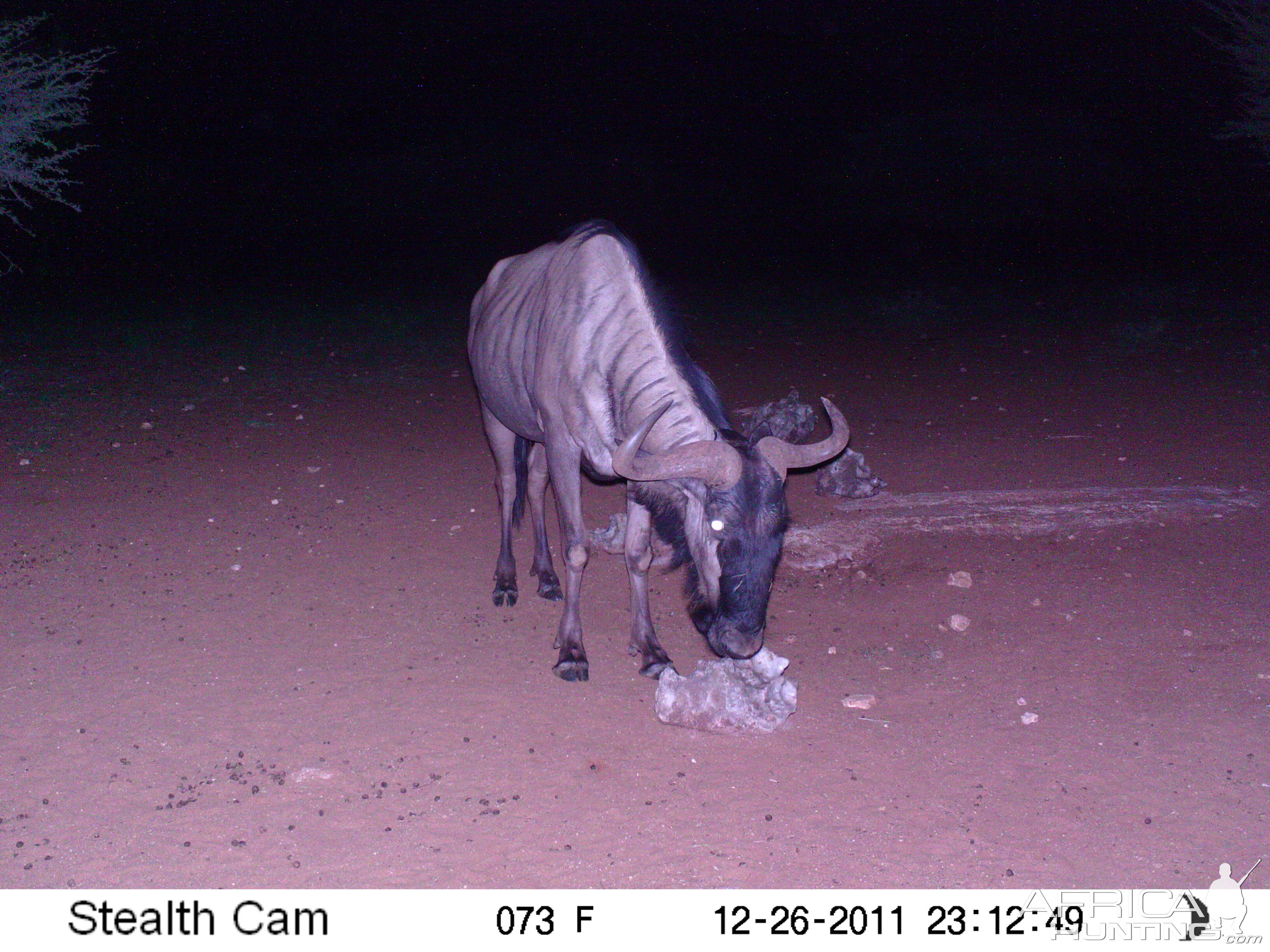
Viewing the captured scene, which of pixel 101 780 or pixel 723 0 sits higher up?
pixel 723 0

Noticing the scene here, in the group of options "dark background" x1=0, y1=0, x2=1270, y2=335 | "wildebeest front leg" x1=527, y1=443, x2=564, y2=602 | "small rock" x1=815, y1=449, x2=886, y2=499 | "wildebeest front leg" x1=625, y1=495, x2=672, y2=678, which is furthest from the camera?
"dark background" x1=0, y1=0, x2=1270, y2=335

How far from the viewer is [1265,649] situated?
16.9 ft

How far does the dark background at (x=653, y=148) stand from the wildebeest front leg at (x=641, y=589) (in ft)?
41.6

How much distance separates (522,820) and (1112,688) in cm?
291

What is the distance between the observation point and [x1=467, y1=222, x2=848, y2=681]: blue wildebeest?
13.8ft

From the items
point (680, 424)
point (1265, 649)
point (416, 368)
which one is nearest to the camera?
point (680, 424)

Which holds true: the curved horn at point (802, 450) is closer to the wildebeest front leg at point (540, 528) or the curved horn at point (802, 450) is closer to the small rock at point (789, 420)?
the wildebeest front leg at point (540, 528)

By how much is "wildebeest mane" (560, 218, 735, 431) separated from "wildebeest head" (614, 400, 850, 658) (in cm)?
35

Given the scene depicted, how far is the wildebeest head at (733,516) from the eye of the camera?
13.7 ft

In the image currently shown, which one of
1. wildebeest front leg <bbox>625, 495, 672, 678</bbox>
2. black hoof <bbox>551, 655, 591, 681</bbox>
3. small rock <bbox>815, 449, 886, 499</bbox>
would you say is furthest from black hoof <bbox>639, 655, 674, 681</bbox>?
small rock <bbox>815, 449, 886, 499</bbox>

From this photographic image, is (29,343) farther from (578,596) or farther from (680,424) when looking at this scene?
(680,424)

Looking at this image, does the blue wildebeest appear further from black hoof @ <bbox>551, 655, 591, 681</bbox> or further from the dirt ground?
the dirt ground

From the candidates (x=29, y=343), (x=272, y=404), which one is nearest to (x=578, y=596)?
(x=272, y=404)

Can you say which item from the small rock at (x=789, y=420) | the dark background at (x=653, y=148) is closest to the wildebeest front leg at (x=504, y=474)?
the small rock at (x=789, y=420)
